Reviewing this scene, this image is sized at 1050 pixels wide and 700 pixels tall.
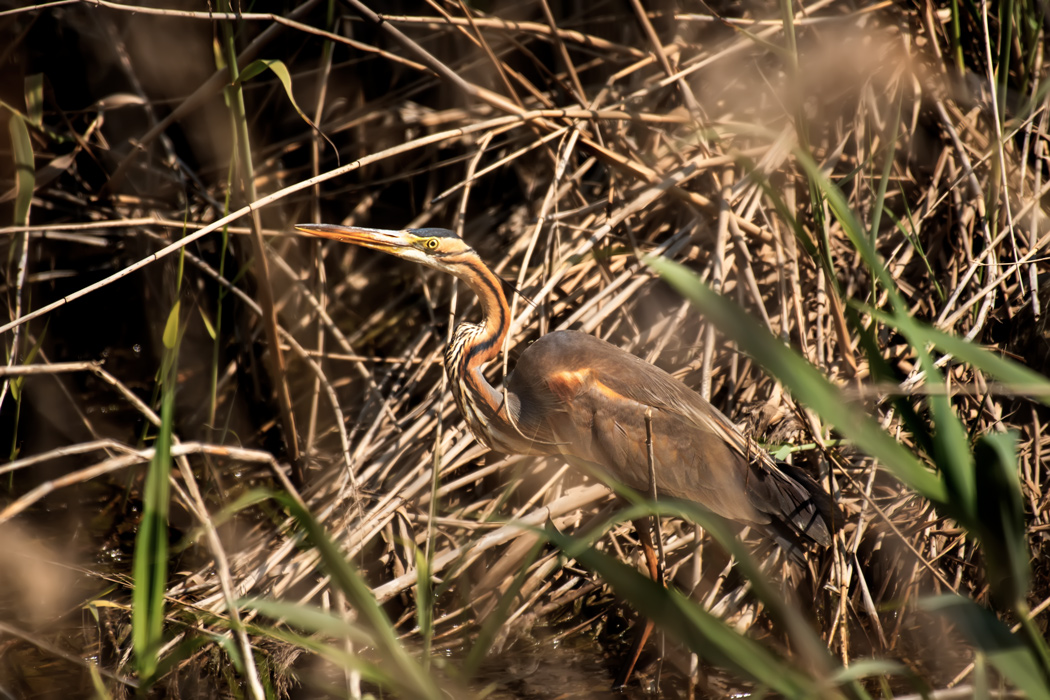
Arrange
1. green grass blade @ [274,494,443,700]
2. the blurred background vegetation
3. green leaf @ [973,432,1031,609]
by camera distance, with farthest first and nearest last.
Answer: the blurred background vegetation → green grass blade @ [274,494,443,700] → green leaf @ [973,432,1031,609]

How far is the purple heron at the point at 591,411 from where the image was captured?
9.21 feet

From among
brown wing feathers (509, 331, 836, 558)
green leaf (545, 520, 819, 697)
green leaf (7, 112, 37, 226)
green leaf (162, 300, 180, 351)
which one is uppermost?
green leaf (7, 112, 37, 226)

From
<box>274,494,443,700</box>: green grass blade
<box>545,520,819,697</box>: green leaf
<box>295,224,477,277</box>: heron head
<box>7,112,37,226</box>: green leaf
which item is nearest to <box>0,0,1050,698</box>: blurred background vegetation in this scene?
<box>7,112,37,226</box>: green leaf

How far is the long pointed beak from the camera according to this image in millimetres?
2713

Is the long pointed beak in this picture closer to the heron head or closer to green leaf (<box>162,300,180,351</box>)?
the heron head

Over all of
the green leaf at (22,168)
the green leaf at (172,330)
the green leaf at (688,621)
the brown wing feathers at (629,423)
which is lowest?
the brown wing feathers at (629,423)

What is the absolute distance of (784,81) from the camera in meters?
3.61

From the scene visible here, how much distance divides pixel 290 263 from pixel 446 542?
152 cm

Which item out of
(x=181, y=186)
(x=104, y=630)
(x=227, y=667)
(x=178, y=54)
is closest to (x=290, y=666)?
(x=227, y=667)

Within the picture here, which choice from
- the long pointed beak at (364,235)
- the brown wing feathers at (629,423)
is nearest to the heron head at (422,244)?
the long pointed beak at (364,235)

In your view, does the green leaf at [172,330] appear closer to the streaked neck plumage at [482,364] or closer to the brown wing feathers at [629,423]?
the streaked neck plumage at [482,364]

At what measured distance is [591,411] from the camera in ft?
9.42

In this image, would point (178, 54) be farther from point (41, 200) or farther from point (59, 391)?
point (59, 391)

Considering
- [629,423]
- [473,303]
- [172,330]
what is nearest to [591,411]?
[629,423]
